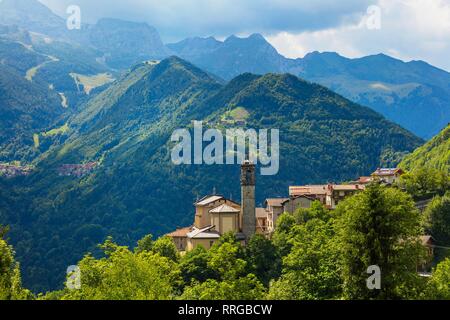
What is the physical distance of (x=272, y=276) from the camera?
8294cm

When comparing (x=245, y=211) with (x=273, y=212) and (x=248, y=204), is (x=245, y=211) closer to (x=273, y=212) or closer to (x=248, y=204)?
(x=248, y=204)

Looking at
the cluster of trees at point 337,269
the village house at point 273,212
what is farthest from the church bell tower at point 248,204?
the cluster of trees at point 337,269

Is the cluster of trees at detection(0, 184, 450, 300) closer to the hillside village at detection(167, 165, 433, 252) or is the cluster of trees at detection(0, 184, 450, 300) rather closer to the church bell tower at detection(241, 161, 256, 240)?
the church bell tower at detection(241, 161, 256, 240)

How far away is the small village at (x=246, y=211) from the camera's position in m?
101

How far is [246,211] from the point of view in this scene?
3994 inches

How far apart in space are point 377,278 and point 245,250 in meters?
40.8

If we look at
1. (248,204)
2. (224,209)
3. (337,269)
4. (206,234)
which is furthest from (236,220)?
(337,269)

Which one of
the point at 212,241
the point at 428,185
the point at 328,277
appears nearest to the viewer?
the point at 328,277

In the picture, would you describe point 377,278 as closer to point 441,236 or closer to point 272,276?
point 272,276

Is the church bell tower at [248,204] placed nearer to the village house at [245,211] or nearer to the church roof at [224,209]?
the village house at [245,211]

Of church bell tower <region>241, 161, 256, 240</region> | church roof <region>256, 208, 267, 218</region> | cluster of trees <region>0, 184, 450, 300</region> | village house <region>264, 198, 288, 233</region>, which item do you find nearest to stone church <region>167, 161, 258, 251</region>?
church bell tower <region>241, 161, 256, 240</region>

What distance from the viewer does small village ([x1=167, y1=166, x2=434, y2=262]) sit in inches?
3971
